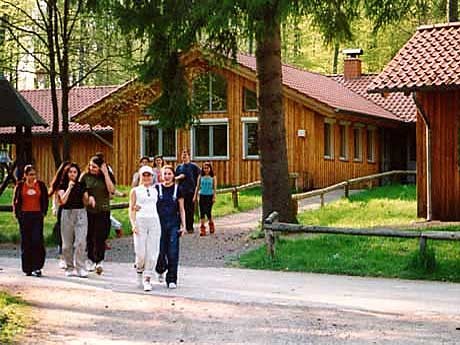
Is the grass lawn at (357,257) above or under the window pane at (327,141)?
under

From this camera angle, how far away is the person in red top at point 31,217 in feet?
47.3

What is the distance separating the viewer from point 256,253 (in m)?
17.1

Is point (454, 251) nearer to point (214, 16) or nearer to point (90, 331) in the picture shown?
point (214, 16)

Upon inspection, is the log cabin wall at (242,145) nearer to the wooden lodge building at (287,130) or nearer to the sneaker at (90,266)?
the wooden lodge building at (287,130)

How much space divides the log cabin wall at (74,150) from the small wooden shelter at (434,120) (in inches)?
877

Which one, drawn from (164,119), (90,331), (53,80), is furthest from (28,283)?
(53,80)

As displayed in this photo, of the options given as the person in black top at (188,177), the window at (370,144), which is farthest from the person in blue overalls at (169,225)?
the window at (370,144)

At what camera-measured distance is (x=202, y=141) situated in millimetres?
35750

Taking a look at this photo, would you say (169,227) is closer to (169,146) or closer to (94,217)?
(94,217)

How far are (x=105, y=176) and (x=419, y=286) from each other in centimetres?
504

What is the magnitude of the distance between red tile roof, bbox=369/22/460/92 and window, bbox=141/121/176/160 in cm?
1418

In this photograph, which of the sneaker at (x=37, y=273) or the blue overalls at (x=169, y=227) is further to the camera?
the sneaker at (x=37, y=273)

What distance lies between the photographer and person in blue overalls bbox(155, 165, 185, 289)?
1306cm

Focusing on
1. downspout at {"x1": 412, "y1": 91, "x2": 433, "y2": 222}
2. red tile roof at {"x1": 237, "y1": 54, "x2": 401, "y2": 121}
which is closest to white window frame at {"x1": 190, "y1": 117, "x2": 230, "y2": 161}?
red tile roof at {"x1": 237, "y1": 54, "x2": 401, "y2": 121}
